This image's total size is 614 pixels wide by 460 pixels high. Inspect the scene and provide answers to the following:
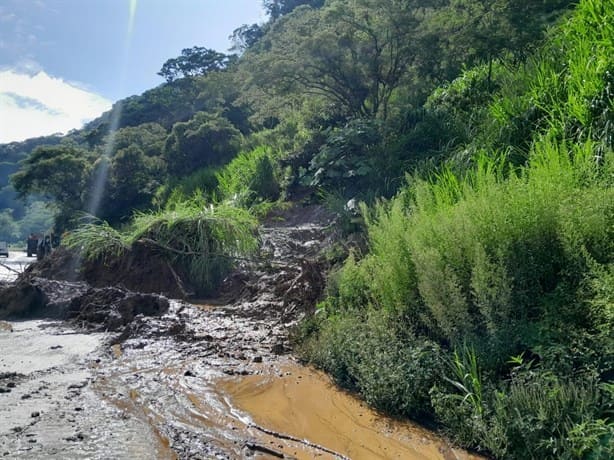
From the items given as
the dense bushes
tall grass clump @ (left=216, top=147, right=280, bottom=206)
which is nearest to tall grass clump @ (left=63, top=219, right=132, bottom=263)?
tall grass clump @ (left=216, top=147, right=280, bottom=206)

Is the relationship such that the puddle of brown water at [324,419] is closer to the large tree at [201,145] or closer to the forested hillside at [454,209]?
the forested hillside at [454,209]

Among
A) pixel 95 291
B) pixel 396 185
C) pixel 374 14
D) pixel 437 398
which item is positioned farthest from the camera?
pixel 374 14

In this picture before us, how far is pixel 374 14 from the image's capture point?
12.2 m

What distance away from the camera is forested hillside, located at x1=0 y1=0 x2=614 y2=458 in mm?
3705

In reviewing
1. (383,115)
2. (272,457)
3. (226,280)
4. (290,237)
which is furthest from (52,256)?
(272,457)

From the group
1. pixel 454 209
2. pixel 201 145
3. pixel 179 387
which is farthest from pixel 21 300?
pixel 201 145

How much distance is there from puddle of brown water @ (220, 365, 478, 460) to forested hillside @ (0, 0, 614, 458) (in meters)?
0.18

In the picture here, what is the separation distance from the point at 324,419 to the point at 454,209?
237 centimetres

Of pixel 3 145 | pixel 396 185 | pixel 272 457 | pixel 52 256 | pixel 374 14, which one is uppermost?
pixel 3 145

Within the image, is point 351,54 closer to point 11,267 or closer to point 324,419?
point 324,419

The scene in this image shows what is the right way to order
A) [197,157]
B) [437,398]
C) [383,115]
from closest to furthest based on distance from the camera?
[437,398] → [383,115] → [197,157]

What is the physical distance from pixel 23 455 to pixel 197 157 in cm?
1895

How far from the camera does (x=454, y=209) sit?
5105mm

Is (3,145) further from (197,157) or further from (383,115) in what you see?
(383,115)
